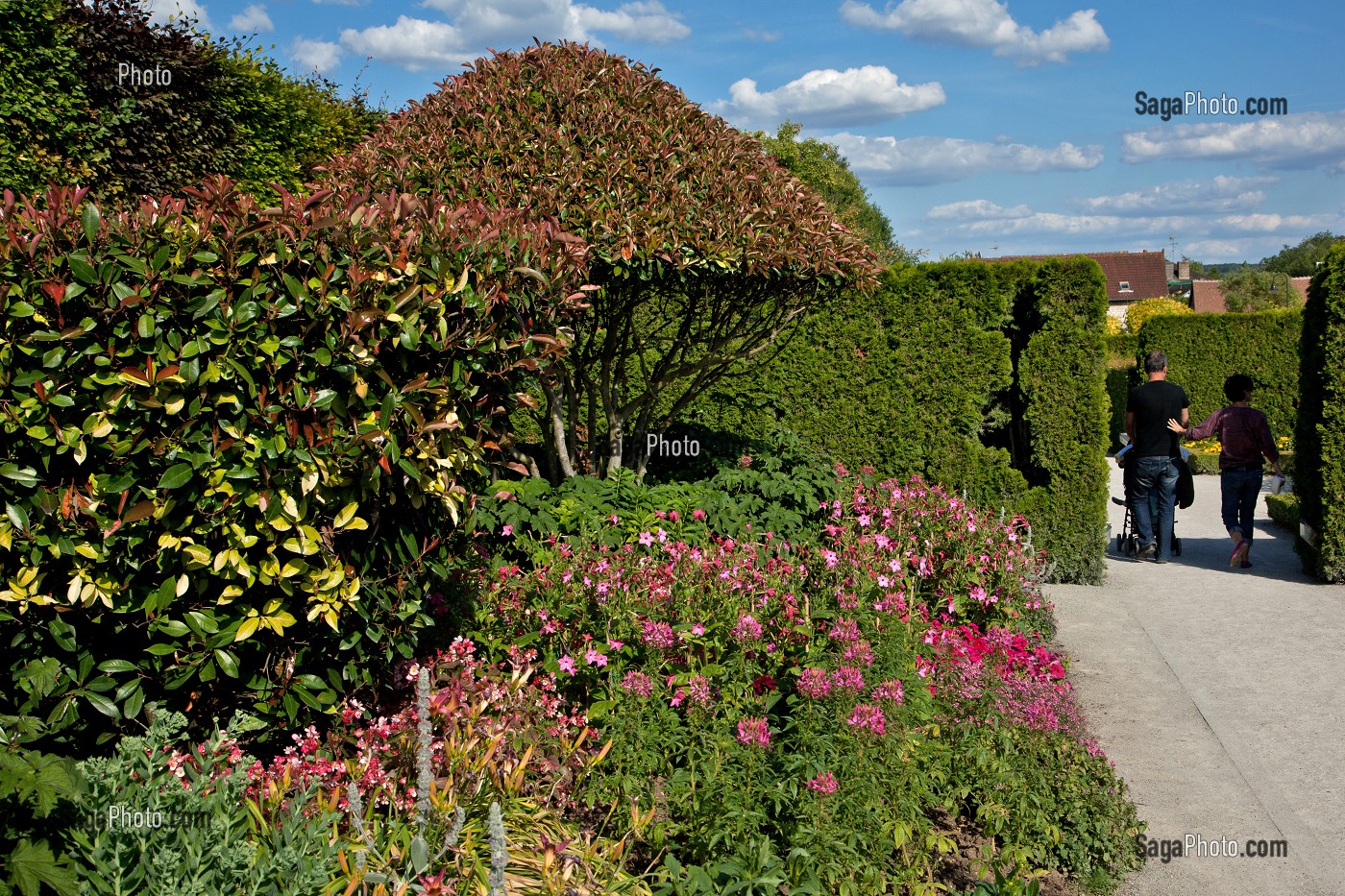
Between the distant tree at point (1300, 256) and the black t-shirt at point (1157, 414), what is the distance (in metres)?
77.5

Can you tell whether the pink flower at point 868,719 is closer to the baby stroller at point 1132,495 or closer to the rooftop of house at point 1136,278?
the baby stroller at point 1132,495

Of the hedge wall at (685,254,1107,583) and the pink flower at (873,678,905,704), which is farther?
the hedge wall at (685,254,1107,583)

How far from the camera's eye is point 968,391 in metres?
8.53

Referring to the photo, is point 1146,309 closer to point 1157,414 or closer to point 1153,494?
point 1153,494

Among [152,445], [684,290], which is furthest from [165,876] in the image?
[684,290]

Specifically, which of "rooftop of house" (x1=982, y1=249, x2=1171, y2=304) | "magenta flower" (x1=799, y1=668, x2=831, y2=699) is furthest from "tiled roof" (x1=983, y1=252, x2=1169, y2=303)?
"magenta flower" (x1=799, y1=668, x2=831, y2=699)

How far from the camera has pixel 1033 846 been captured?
3.47 m

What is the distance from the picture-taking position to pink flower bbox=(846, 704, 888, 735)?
3.22 meters

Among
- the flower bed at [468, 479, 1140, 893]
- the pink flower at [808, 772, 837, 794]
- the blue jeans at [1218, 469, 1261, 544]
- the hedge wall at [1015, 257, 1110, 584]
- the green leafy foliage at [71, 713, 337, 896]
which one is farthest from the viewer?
the blue jeans at [1218, 469, 1261, 544]

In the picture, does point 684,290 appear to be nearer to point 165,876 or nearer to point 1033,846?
point 1033,846

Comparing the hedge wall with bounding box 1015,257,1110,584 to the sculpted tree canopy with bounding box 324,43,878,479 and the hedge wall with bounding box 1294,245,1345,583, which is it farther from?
the sculpted tree canopy with bounding box 324,43,878,479

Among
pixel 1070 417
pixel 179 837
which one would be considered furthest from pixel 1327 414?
pixel 179 837

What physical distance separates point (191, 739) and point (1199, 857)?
394 cm

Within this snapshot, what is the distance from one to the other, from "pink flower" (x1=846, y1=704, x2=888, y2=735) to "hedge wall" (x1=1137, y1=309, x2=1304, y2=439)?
16.3 meters
